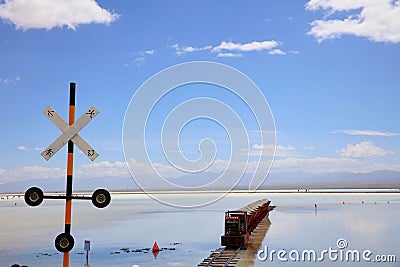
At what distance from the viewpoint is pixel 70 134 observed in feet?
34.0

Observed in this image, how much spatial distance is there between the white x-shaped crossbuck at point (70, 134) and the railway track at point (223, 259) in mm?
16758

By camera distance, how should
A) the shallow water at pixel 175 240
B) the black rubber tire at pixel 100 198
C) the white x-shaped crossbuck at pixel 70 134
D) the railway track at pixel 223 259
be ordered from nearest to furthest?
the white x-shaped crossbuck at pixel 70 134 → the black rubber tire at pixel 100 198 → the railway track at pixel 223 259 → the shallow water at pixel 175 240

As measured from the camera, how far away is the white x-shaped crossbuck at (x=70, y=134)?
10180mm

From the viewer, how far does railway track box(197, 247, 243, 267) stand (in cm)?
2581

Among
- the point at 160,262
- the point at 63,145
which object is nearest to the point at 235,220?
the point at 160,262

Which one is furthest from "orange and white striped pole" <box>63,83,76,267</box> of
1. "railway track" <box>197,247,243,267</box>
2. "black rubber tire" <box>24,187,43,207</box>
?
"railway track" <box>197,247,243,267</box>

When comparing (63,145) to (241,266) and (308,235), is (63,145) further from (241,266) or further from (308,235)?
(308,235)

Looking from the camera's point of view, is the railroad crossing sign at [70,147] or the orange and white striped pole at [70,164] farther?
the orange and white striped pole at [70,164]

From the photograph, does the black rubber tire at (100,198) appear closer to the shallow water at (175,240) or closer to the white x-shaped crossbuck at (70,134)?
the white x-shaped crossbuck at (70,134)

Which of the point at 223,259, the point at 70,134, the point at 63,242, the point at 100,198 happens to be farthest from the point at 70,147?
the point at 223,259

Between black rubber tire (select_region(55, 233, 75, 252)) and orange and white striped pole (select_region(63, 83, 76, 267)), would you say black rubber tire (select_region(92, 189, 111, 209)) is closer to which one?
orange and white striped pole (select_region(63, 83, 76, 267))

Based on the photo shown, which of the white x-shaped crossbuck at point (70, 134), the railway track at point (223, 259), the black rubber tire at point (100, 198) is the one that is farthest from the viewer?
the railway track at point (223, 259)

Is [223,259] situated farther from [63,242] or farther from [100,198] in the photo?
[100,198]

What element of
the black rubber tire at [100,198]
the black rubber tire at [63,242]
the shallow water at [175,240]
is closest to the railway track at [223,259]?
the shallow water at [175,240]
